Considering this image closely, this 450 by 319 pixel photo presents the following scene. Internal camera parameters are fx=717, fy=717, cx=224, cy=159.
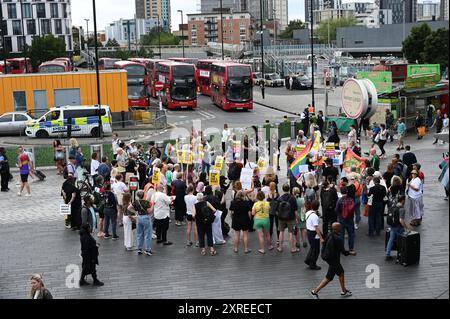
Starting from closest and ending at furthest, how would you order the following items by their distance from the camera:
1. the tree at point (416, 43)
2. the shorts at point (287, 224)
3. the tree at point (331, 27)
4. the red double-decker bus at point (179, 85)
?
the shorts at point (287, 224) → the red double-decker bus at point (179, 85) → the tree at point (416, 43) → the tree at point (331, 27)

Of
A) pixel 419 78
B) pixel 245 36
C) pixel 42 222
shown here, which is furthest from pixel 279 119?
pixel 245 36

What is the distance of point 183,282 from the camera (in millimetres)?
13242

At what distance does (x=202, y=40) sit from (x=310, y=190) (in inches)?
6714

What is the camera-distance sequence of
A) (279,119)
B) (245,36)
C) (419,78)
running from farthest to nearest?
(245,36) < (279,119) < (419,78)

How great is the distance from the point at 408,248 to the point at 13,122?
90.5 feet

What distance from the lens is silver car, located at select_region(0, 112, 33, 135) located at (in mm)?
36875

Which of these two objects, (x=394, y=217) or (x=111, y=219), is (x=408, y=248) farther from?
(x=111, y=219)

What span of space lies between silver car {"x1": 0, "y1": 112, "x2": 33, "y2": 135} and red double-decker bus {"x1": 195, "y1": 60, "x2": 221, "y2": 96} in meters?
18.3

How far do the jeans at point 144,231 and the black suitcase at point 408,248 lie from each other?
16.6 ft

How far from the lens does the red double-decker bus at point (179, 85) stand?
47031mm

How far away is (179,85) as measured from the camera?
156 feet

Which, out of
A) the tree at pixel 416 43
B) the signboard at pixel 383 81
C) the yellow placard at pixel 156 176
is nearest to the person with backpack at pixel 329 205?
the yellow placard at pixel 156 176

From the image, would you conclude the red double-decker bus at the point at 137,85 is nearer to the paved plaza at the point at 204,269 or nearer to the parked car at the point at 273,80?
the parked car at the point at 273,80

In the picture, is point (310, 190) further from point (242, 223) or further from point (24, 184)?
point (24, 184)
